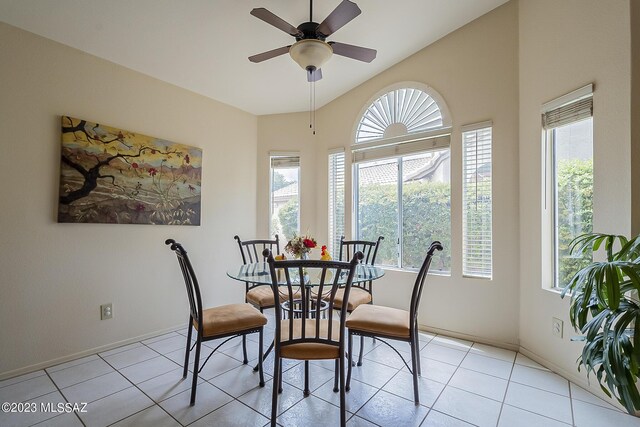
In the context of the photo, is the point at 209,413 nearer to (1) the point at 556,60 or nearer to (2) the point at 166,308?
(2) the point at 166,308

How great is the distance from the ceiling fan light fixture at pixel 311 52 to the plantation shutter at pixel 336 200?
1.79m

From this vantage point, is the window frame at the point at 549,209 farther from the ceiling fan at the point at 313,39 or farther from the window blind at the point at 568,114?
the ceiling fan at the point at 313,39

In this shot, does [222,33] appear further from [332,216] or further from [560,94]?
[560,94]

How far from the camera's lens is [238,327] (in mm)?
2105

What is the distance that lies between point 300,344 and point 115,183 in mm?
2284

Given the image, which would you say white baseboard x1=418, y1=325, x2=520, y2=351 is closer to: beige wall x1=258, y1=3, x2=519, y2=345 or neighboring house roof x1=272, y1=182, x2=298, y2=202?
beige wall x1=258, y1=3, x2=519, y2=345

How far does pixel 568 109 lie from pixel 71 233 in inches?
161

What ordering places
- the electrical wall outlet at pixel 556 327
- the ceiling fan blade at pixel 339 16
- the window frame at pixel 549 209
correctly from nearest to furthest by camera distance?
the ceiling fan blade at pixel 339 16
the electrical wall outlet at pixel 556 327
the window frame at pixel 549 209

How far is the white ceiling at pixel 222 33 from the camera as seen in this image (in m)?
2.20

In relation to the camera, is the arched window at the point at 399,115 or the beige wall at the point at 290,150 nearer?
the arched window at the point at 399,115

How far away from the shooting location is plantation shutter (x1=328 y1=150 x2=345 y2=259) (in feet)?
12.8

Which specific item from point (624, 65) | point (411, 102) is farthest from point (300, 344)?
point (411, 102)

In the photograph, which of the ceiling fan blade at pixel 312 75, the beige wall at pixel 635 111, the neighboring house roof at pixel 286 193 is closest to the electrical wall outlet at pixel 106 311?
the neighboring house roof at pixel 286 193

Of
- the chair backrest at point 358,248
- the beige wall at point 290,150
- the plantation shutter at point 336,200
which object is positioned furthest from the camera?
the beige wall at point 290,150
